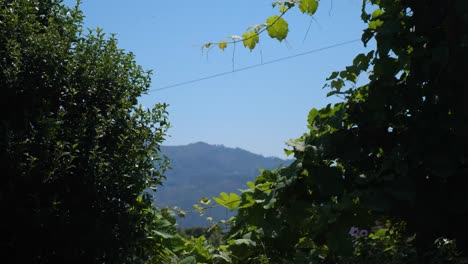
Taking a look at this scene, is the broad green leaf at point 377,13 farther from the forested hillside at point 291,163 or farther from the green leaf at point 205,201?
the green leaf at point 205,201

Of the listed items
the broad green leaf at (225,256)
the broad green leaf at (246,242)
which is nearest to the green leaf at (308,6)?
the broad green leaf at (246,242)

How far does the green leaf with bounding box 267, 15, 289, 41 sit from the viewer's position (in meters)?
3.73

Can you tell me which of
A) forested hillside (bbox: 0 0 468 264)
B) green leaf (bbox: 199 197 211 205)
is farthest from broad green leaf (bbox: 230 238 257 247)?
green leaf (bbox: 199 197 211 205)

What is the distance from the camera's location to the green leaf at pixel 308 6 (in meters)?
3.69

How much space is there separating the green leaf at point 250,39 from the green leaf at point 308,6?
345 mm

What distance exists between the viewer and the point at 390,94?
121 inches

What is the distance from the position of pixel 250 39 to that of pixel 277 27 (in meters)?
0.21

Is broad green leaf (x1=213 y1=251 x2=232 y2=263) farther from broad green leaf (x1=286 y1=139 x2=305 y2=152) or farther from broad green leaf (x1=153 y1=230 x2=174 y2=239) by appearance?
broad green leaf (x1=286 y1=139 x2=305 y2=152)

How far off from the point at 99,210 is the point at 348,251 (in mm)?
1380

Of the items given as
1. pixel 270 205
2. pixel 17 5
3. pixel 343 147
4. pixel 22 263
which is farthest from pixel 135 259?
pixel 17 5

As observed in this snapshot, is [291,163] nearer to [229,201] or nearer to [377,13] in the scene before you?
[229,201]

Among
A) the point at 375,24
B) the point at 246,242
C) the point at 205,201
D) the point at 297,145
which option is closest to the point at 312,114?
the point at 297,145

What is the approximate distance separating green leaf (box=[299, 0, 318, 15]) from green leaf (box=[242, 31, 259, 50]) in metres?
0.35

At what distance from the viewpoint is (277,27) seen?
3.74 m
